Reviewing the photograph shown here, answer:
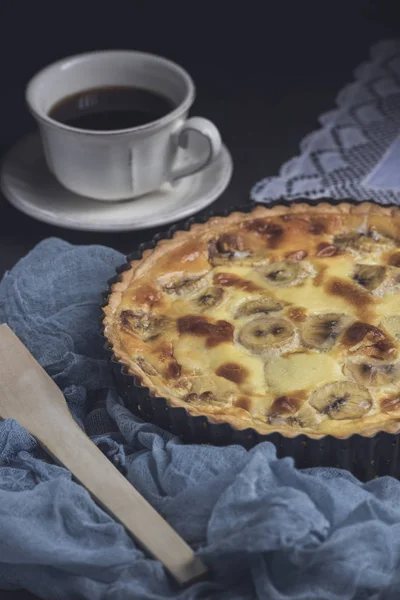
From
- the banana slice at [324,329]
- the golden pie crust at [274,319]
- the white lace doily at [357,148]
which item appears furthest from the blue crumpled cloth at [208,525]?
the white lace doily at [357,148]

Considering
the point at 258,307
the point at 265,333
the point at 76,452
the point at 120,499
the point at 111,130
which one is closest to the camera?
the point at 120,499

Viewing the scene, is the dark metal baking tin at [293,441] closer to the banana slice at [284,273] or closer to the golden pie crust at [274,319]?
the golden pie crust at [274,319]

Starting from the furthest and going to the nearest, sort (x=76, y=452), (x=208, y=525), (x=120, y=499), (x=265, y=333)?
1. (x=265, y=333)
2. (x=76, y=452)
3. (x=120, y=499)
4. (x=208, y=525)

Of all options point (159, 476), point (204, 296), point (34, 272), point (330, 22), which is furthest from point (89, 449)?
point (330, 22)

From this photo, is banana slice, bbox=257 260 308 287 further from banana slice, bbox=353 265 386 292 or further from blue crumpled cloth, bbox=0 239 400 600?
blue crumpled cloth, bbox=0 239 400 600

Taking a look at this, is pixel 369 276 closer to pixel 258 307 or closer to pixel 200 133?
pixel 258 307

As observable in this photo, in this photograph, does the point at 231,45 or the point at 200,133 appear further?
the point at 231,45

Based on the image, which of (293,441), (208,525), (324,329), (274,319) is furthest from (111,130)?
(208,525)
